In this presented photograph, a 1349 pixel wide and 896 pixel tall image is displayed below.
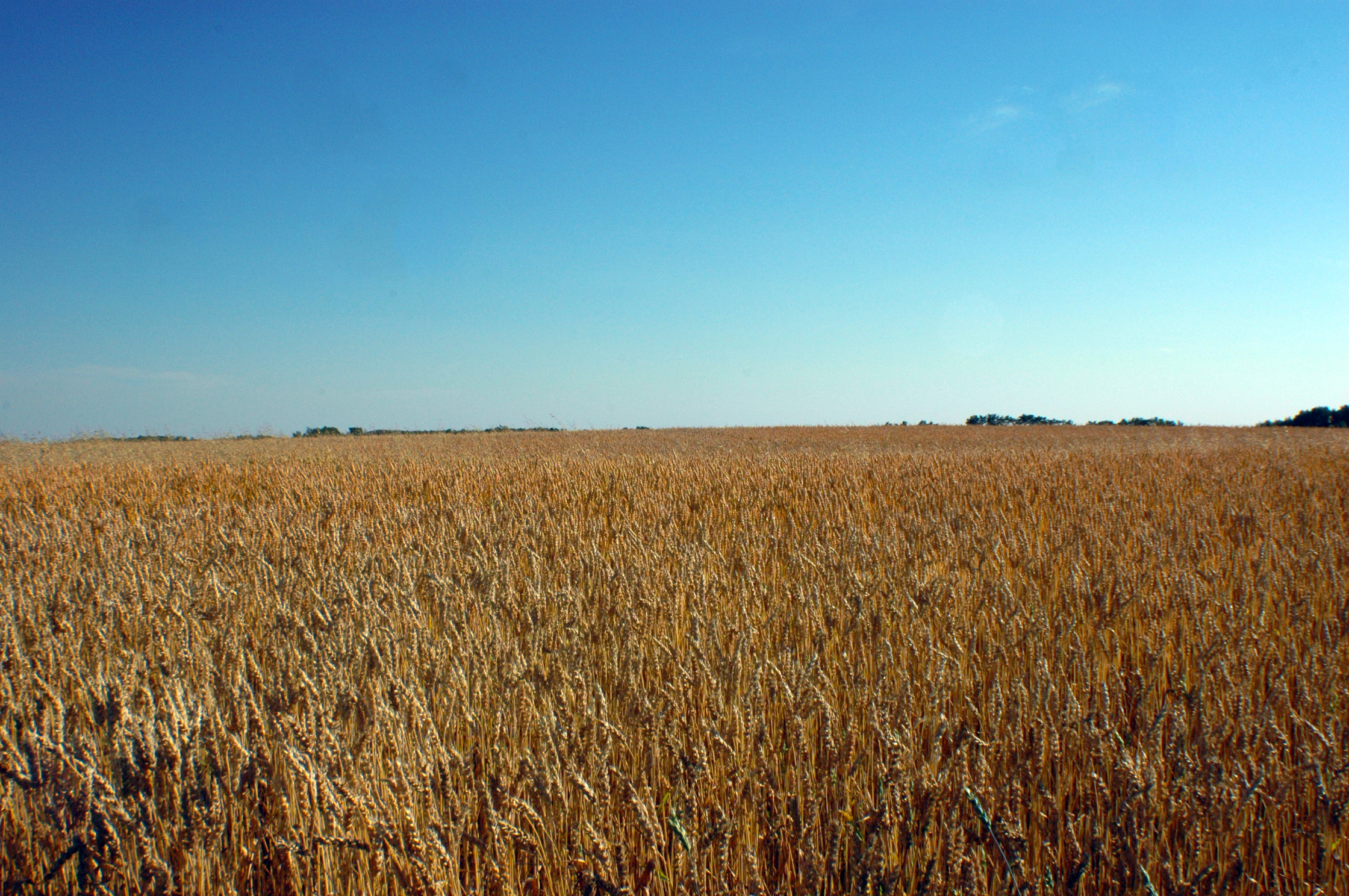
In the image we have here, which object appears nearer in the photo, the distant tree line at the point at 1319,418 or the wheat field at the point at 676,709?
the wheat field at the point at 676,709

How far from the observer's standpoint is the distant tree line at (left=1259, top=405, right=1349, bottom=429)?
3891 centimetres

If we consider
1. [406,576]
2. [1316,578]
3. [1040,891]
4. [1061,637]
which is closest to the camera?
[1040,891]

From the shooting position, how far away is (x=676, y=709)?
176cm

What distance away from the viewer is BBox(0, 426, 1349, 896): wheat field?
1348 mm

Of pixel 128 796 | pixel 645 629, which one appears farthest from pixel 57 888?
pixel 645 629

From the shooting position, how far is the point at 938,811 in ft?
5.24

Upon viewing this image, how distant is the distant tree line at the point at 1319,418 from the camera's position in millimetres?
38906

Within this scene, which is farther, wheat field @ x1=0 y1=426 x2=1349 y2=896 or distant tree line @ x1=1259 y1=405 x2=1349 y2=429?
distant tree line @ x1=1259 y1=405 x2=1349 y2=429

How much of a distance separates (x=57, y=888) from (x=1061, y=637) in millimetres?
2916

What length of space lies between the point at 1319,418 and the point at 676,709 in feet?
181

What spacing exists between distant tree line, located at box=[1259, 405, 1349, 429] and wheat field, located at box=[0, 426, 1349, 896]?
1874 inches

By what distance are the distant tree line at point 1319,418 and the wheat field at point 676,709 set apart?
4760 centimetres

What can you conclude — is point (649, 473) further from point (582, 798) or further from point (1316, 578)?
point (582, 798)

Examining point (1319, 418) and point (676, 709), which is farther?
point (1319, 418)
